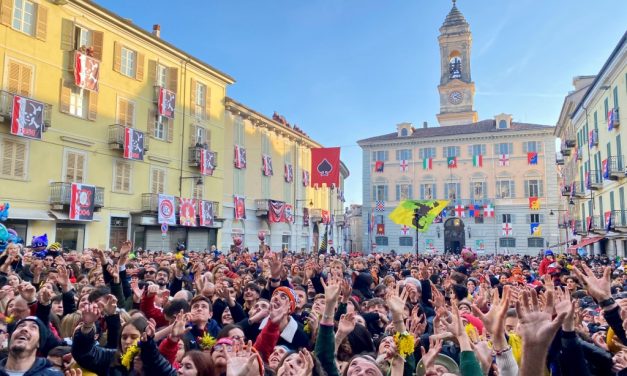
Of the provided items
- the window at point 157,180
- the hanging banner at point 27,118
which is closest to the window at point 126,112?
the window at point 157,180

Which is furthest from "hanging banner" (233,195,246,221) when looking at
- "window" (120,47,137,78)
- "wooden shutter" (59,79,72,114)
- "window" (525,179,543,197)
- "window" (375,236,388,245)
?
"window" (525,179,543,197)

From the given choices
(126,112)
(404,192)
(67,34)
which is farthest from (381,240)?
(67,34)

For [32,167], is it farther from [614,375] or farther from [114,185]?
[614,375]

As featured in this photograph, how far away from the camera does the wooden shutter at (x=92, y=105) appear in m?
22.4

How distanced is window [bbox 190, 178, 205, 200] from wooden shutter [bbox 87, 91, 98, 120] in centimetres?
745

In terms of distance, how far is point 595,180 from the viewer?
3067 cm

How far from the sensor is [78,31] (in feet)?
72.7

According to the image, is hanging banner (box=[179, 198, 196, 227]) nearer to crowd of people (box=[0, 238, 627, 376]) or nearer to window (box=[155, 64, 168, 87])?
window (box=[155, 64, 168, 87])

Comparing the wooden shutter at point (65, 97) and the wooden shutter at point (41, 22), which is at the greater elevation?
the wooden shutter at point (41, 22)

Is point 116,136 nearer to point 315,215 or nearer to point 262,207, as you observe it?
point 262,207

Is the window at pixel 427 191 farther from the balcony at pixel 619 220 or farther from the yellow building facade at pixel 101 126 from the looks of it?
the yellow building facade at pixel 101 126

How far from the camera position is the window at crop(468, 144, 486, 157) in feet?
160

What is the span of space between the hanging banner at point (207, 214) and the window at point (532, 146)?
33.8 m

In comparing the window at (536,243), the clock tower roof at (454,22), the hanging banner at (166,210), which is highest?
the clock tower roof at (454,22)
